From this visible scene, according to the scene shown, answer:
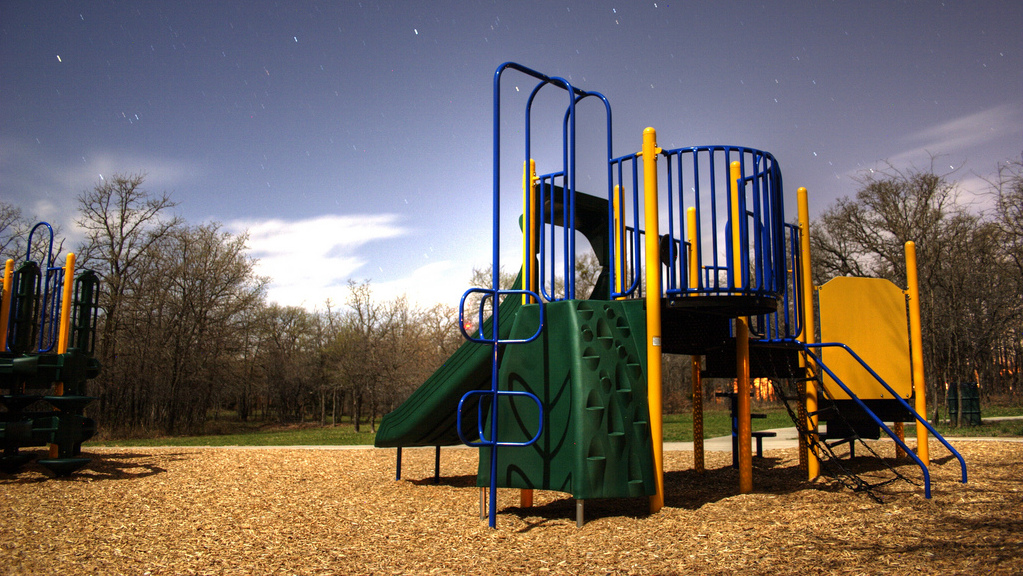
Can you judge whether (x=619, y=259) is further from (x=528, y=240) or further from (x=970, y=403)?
(x=970, y=403)

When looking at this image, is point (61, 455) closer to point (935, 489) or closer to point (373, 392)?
point (935, 489)

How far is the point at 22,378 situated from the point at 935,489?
11.8m

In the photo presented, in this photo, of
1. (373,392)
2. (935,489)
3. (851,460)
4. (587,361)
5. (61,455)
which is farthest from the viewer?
(373,392)

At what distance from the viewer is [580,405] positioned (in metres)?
5.37

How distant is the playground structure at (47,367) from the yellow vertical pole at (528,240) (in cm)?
663

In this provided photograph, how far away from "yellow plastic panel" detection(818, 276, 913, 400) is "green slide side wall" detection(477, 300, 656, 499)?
3965mm

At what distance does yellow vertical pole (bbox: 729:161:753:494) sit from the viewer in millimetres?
6613

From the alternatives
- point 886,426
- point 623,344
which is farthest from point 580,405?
point 886,426

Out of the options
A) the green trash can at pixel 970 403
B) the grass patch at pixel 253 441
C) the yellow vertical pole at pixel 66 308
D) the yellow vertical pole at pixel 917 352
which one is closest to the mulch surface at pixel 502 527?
the yellow vertical pole at pixel 917 352

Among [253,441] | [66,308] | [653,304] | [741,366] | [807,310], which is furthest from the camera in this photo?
[253,441]

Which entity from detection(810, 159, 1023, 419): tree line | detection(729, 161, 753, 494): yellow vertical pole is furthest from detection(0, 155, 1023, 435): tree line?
detection(729, 161, 753, 494): yellow vertical pole

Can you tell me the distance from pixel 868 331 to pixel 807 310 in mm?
1503

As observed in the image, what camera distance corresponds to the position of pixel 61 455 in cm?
882

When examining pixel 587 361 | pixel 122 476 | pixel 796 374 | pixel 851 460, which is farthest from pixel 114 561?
pixel 851 460
